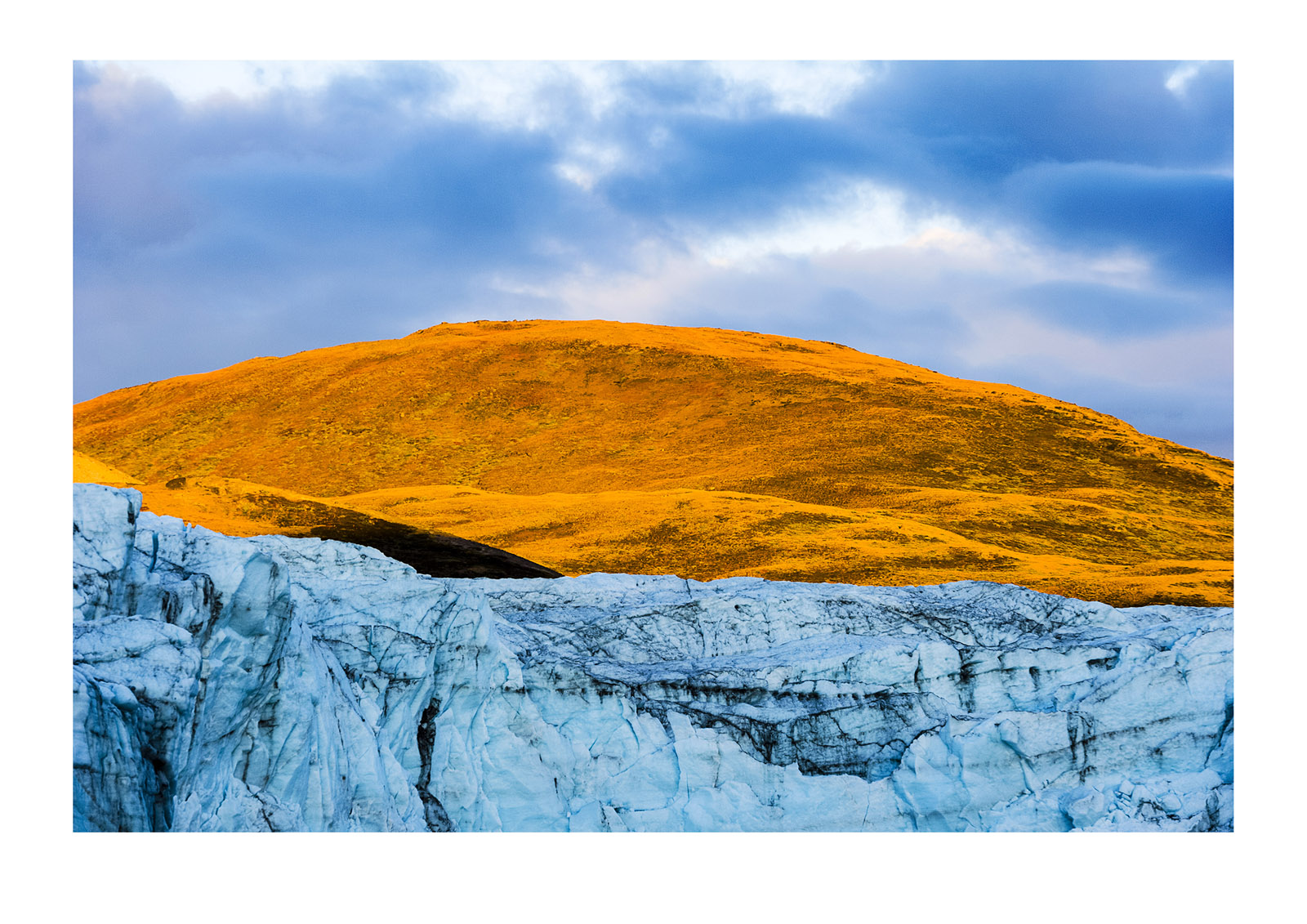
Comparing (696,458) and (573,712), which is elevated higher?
(696,458)

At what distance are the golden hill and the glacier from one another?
202 cm

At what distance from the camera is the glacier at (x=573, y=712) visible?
7.84 meters

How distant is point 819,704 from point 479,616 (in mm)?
2605

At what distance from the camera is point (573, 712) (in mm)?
9234

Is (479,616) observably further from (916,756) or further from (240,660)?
(916,756)

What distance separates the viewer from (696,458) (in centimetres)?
1493

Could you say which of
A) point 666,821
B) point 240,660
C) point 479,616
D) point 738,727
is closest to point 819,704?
point 738,727

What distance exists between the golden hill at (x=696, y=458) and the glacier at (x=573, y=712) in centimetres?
202

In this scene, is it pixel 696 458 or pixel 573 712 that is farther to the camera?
pixel 696 458

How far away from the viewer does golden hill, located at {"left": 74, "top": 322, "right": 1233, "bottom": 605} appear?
41.3 feet

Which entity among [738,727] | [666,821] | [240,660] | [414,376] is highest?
[414,376]

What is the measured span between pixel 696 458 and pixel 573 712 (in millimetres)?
6087

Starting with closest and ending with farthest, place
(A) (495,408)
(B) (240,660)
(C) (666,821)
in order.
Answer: (B) (240,660) → (C) (666,821) → (A) (495,408)

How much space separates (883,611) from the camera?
10883mm
